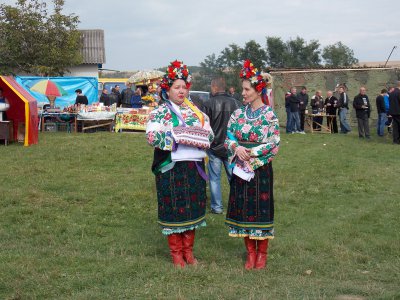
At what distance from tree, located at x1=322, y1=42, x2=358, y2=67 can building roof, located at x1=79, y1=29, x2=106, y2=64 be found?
2198 cm

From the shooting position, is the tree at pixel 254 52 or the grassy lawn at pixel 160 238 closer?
the grassy lawn at pixel 160 238

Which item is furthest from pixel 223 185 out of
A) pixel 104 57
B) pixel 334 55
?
pixel 334 55

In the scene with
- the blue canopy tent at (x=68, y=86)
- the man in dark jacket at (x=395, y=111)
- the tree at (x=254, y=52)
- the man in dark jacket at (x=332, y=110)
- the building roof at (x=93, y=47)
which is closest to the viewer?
the man in dark jacket at (x=395, y=111)

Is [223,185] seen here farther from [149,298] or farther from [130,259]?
[149,298]

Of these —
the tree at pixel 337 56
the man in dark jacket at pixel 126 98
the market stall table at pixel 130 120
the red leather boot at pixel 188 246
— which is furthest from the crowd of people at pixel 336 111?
the tree at pixel 337 56

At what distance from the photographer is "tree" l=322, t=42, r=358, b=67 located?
178ft

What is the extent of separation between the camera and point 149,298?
5.02m

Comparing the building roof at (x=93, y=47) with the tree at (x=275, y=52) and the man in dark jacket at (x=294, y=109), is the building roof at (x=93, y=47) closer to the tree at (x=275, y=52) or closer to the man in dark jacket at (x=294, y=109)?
the tree at (x=275, y=52)

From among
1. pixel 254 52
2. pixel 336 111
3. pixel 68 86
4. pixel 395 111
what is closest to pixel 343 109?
pixel 336 111

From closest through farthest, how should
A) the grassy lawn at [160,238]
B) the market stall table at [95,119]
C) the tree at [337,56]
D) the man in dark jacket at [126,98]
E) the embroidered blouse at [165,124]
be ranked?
the grassy lawn at [160,238], the embroidered blouse at [165,124], the market stall table at [95,119], the man in dark jacket at [126,98], the tree at [337,56]

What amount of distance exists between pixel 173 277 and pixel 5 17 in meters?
26.9

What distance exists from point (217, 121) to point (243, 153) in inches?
106

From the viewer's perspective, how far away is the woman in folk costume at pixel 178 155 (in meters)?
5.90

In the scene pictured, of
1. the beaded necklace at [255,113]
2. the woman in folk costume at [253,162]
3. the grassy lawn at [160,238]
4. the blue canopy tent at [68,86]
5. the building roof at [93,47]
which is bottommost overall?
the grassy lawn at [160,238]
